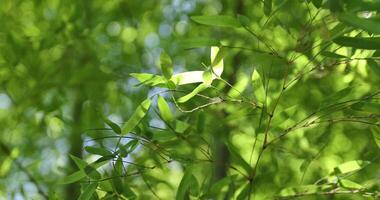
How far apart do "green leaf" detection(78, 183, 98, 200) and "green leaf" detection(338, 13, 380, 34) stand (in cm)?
39

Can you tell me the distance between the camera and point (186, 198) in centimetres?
84

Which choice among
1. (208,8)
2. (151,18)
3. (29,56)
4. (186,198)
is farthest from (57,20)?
(186,198)

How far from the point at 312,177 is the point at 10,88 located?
0.82m

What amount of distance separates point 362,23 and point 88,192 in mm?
411

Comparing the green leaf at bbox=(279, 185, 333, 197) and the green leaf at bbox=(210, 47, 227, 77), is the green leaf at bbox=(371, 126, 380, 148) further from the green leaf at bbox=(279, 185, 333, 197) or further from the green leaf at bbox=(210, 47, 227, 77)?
the green leaf at bbox=(210, 47, 227, 77)

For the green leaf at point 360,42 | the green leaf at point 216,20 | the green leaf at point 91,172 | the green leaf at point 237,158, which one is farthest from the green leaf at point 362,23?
the green leaf at point 91,172

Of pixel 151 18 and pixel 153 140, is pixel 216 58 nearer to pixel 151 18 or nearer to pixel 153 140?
pixel 153 140

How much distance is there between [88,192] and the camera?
2.61 ft

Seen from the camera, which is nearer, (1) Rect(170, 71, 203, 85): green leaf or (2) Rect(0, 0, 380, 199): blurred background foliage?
(1) Rect(170, 71, 203, 85): green leaf

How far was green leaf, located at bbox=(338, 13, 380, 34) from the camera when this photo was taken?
24.8 inches

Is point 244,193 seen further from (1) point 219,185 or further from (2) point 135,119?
(2) point 135,119

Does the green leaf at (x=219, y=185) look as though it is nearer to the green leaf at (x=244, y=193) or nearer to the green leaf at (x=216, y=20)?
the green leaf at (x=244, y=193)

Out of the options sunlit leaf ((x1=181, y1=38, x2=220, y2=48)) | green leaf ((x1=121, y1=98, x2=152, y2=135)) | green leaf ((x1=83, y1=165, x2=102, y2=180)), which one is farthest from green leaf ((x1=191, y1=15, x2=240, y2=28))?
green leaf ((x1=83, y1=165, x2=102, y2=180))

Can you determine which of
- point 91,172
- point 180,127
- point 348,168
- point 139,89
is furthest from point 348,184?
point 139,89
